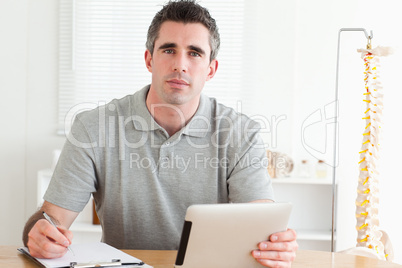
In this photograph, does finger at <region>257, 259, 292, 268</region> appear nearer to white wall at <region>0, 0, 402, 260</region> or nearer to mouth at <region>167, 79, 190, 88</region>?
mouth at <region>167, 79, 190, 88</region>

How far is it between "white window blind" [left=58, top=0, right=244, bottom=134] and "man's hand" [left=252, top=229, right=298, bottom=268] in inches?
87.3

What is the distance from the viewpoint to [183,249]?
A: 1.29m

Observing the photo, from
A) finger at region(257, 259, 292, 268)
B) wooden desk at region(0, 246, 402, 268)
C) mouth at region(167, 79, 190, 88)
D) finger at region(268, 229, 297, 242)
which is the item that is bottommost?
wooden desk at region(0, 246, 402, 268)

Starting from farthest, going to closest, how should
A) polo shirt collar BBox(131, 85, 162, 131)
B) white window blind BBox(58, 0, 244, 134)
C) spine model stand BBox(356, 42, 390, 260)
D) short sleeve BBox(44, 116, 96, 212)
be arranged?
white window blind BBox(58, 0, 244, 134) → spine model stand BBox(356, 42, 390, 260) → polo shirt collar BBox(131, 85, 162, 131) → short sleeve BBox(44, 116, 96, 212)

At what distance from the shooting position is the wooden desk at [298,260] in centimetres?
149

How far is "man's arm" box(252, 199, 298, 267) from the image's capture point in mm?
1365

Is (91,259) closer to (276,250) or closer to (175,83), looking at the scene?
(276,250)

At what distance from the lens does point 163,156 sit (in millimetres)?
1997

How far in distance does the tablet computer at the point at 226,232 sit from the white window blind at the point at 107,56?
2283mm

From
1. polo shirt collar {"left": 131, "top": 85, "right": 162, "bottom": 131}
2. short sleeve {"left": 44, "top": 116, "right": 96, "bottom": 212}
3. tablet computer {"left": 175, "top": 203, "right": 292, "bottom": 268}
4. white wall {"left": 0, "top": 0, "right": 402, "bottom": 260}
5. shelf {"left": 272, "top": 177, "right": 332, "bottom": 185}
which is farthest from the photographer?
white wall {"left": 0, "top": 0, "right": 402, "bottom": 260}

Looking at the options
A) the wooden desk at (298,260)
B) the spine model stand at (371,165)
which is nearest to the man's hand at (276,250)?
the wooden desk at (298,260)

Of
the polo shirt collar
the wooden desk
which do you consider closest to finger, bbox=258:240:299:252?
the wooden desk

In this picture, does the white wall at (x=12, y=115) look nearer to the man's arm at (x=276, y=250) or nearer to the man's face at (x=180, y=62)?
the man's face at (x=180, y=62)

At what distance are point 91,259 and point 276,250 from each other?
0.49 metres
